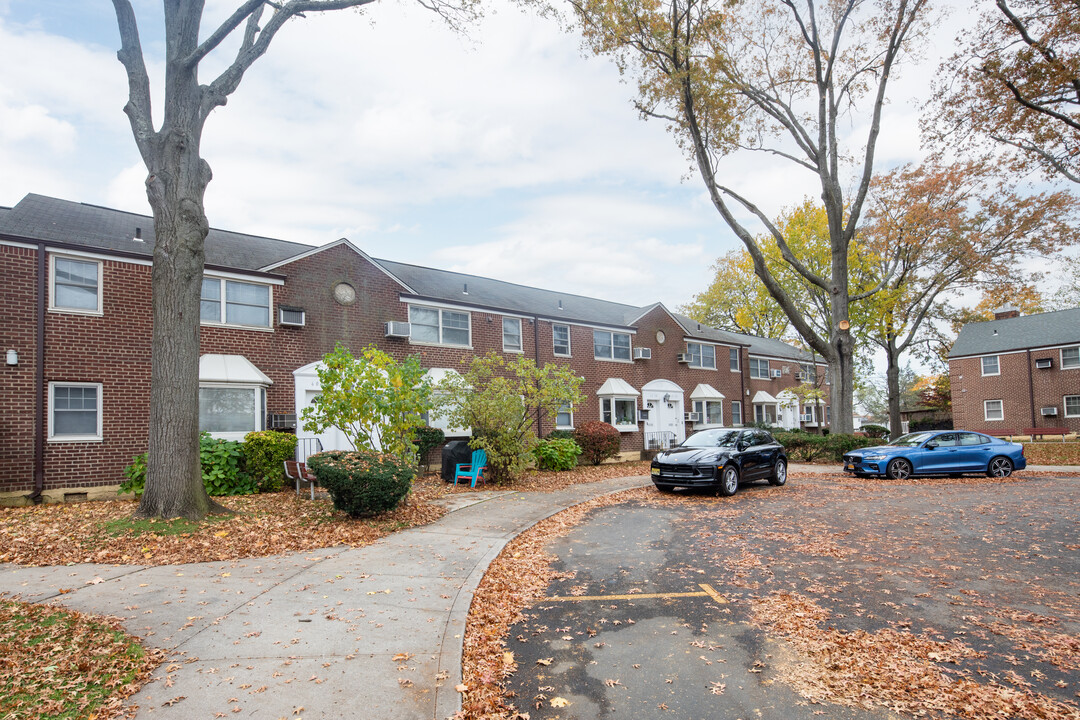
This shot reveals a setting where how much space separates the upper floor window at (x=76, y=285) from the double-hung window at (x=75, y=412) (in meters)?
1.77

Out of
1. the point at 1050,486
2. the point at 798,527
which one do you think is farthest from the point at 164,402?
the point at 1050,486

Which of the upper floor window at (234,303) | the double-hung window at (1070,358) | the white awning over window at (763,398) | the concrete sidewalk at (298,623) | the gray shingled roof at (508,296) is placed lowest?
the concrete sidewalk at (298,623)

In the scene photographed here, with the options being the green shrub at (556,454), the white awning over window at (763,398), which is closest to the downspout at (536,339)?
the green shrub at (556,454)

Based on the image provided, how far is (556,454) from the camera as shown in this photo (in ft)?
58.1

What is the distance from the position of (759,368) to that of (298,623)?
33.1m

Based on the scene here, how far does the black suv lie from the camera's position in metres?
12.8

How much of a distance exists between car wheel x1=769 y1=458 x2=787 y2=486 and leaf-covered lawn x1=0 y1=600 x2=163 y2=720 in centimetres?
1378

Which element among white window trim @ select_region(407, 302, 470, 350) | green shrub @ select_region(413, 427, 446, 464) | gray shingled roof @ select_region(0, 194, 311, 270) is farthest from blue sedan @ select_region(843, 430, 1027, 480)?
gray shingled roof @ select_region(0, 194, 311, 270)

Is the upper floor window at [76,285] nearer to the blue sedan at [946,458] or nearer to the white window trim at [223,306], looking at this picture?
the white window trim at [223,306]

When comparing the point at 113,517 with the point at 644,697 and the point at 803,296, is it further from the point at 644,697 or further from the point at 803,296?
the point at 803,296

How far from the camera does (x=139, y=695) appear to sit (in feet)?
11.6

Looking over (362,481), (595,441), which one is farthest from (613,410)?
(362,481)

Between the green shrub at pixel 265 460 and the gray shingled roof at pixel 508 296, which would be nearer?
the green shrub at pixel 265 460

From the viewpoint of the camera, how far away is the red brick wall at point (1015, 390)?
29.9 meters
